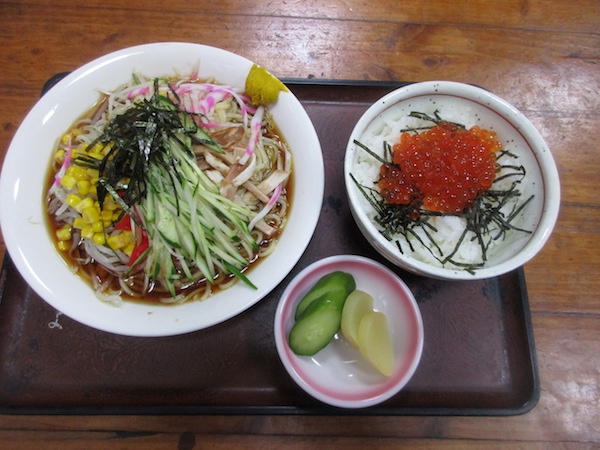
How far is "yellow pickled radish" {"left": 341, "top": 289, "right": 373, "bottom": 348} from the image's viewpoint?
60.9 inches

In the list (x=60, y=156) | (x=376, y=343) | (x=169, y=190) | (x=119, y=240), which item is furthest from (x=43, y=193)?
(x=376, y=343)

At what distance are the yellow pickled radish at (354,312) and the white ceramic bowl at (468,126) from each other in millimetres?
184

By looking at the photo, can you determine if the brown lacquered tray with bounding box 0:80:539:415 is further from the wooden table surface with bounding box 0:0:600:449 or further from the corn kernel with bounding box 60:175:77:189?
the corn kernel with bounding box 60:175:77:189

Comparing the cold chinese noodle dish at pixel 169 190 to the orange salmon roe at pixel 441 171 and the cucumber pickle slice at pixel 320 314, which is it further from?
the orange salmon roe at pixel 441 171

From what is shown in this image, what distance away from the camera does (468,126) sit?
5.58 feet

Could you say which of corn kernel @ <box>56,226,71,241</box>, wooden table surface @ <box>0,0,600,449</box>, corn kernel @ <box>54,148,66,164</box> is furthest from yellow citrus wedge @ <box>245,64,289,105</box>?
corn kernel @ <box>56,226,71,241</box>

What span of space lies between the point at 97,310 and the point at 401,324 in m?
1.12

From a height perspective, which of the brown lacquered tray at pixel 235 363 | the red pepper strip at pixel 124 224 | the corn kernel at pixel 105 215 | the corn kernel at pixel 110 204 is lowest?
the brown lacquered tray at pixel 235 363

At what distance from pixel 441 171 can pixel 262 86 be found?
75 cm

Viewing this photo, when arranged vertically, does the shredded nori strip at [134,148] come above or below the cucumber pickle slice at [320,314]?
above

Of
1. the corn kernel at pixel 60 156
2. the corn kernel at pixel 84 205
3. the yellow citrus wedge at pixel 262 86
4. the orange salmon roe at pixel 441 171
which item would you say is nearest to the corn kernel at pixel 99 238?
the corn kernel at pixel 84 205

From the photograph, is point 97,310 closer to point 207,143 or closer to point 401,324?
point 207,143

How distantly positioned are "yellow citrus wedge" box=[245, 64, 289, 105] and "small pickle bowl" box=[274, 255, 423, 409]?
2.20 feet

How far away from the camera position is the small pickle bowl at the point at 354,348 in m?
1.53
